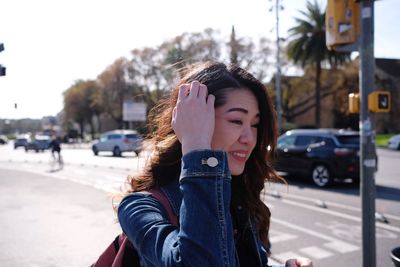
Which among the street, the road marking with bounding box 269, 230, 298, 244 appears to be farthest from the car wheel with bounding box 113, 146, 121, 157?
the road marking with bounding box 269, 230, 298, 244

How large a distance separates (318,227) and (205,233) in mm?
6310

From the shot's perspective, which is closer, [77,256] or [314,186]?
[77,256]

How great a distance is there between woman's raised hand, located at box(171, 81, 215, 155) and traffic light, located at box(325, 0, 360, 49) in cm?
341

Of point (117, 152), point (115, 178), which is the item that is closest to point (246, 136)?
point (115, 178)

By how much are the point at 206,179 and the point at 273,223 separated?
6.39 m

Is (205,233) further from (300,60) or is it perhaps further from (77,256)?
(300,60)

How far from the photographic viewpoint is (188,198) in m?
1.12

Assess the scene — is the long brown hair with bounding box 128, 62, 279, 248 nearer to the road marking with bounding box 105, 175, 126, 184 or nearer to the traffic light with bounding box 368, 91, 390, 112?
the traffic light with bounding box 368, 91, 390, 112

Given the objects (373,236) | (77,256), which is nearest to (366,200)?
(373,236)

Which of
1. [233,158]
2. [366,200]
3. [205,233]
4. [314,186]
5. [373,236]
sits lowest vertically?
[314,186]

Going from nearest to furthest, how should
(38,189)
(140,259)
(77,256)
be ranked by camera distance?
(140,259)
(77,256)
(38,189)

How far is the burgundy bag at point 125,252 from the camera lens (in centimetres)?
132

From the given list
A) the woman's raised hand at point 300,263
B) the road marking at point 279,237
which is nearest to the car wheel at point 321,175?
the road marking at point 279,237

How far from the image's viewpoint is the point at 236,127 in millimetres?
1434
